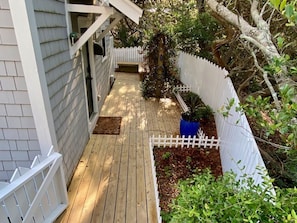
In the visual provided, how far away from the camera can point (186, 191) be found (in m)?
Answer: 1.45

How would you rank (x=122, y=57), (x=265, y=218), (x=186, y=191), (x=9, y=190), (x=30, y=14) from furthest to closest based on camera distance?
1. (x=122, y=57)
2. (x=30, y=14)
3. (x=9, y=190)
4. (x=186, y=191)
5. (x=265, y=218)

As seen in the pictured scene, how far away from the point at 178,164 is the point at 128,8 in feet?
8.40

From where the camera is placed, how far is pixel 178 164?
3615mm

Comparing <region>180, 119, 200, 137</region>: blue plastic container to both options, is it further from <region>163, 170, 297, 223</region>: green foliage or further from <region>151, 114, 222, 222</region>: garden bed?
<region>163, 170, 297, 223</region>: green foliage

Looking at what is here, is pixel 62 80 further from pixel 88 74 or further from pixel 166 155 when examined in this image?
pixel 166 155

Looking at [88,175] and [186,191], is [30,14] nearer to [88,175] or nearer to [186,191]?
[186,191]

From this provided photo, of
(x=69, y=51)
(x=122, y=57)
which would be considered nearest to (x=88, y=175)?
(x=69, y=51)

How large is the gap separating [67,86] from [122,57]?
9.64 metres

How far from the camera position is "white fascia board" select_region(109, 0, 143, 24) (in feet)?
9.29

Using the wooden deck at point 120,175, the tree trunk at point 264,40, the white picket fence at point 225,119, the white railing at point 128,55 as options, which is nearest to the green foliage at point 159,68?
the white picket fence at point 225,119

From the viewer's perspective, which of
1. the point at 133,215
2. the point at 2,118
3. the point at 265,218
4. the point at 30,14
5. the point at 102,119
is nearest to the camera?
the point at 265,218

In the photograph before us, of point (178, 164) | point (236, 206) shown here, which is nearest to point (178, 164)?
point (178, 164)

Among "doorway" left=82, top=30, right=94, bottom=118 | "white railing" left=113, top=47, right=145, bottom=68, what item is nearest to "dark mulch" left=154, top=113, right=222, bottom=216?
"doorway" left=82, top=30, right=94, bottom=118

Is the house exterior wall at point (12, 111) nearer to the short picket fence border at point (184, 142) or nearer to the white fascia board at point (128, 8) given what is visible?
the white fascia board at point (128, 8)
